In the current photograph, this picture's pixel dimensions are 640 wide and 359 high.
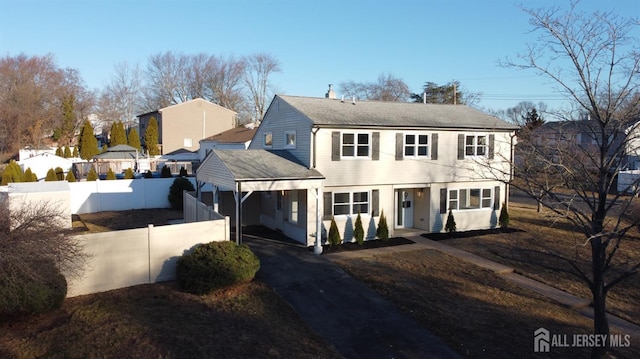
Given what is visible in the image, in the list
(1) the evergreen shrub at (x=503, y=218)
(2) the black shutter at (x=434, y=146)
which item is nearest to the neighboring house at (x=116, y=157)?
(2) the black shutter at (x=434, y=146)

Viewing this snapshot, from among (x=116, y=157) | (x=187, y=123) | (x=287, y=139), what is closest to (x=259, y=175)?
(x=287, y=139)

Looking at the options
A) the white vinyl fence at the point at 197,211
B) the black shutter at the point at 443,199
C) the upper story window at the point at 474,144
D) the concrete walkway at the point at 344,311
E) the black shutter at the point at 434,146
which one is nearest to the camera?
the concrete walkway at the point at 344,311

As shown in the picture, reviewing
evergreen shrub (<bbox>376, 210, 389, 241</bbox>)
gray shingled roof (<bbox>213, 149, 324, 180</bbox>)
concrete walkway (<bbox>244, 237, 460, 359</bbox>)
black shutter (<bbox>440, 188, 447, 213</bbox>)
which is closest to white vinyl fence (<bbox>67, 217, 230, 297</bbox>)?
concrete walkway (<bbox>244, 237, 460, 359</bbox>)

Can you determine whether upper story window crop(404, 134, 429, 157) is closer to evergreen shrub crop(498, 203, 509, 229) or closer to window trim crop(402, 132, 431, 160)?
window trim crop(402, 132, 431, 160)

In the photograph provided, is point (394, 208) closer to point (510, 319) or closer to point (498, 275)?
point (498, 275)

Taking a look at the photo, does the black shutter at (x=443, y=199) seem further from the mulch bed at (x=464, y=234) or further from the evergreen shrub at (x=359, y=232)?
the evergreen shrub at (x=359, y=232)

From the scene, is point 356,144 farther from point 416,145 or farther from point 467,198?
point 467,198

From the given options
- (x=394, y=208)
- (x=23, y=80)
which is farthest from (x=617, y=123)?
(x=23, y=80)
